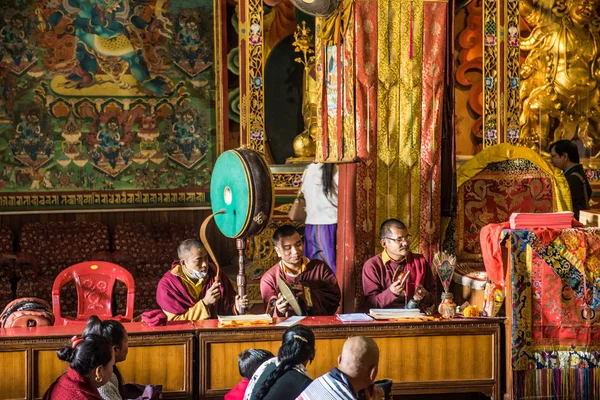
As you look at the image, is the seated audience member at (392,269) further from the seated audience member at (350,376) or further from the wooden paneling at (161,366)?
the seated audience member at (350,376)

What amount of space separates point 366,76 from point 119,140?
3559 millimetres

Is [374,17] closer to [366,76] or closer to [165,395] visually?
[366,76]

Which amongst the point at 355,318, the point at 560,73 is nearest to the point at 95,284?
the point at 355,318

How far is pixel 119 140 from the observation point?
973 cm

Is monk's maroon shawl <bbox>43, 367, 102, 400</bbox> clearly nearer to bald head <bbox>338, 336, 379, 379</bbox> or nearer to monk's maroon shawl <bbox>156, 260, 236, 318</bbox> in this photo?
bald head <bbox>338, 336, 379, 379</bbox>

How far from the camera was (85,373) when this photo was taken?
4199 mm

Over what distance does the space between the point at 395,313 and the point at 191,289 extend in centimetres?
133

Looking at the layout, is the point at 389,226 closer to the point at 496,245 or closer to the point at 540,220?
the point at 496,245

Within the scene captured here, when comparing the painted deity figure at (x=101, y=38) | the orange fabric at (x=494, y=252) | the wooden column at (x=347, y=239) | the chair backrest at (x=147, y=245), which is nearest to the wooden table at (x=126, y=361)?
the wooden column at (x=347, y=239)

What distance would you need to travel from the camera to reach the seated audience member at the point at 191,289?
617 cm

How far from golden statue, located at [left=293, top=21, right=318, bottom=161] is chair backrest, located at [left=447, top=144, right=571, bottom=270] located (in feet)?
7.58

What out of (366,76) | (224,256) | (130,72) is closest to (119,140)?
(130,72)

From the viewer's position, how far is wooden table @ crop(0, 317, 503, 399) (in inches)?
211

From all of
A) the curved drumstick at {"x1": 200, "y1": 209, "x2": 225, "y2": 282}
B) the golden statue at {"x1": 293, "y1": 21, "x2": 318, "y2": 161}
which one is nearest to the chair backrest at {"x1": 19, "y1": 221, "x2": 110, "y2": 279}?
the golden statue at {"x1": 293, "y1": 21, "x2": 318, "y2": 161}
